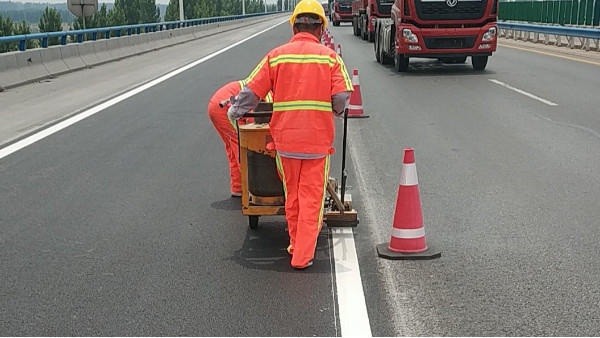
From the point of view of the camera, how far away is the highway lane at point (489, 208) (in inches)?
164

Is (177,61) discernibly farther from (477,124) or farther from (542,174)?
(542,174)

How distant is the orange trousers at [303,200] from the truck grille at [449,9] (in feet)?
45.3

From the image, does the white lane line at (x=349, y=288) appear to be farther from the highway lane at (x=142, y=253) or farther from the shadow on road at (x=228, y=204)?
the shadow on road at (x=228, y=204)

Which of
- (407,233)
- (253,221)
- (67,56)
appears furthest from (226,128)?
(67,56)

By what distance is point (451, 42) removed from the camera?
717 inches

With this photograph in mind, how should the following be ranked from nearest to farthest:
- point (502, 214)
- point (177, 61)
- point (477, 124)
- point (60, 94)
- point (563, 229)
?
1. point (563, 229)
2. point (502, 214)
3. point (477, 124)
4. point (60, 94)
5. point (177, 61)

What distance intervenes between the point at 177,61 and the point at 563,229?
18.6m

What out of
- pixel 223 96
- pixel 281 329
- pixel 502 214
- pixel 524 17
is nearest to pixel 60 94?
pixel 223 96

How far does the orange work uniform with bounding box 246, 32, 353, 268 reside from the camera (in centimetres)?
482

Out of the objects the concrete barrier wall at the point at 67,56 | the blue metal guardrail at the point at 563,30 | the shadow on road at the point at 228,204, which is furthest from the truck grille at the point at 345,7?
the shadow on road at the point at 228,204

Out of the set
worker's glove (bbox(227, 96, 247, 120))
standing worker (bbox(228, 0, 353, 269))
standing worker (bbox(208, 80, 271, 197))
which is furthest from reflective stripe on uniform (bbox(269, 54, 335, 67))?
standing worker (bbox(208, 80, 271, 197))

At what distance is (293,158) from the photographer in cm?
496

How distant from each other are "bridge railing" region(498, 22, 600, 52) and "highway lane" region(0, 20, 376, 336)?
20.1 metres

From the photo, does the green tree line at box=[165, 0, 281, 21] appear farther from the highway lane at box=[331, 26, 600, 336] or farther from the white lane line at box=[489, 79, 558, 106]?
the highway lane at box=[331, 26, 600, 336]
